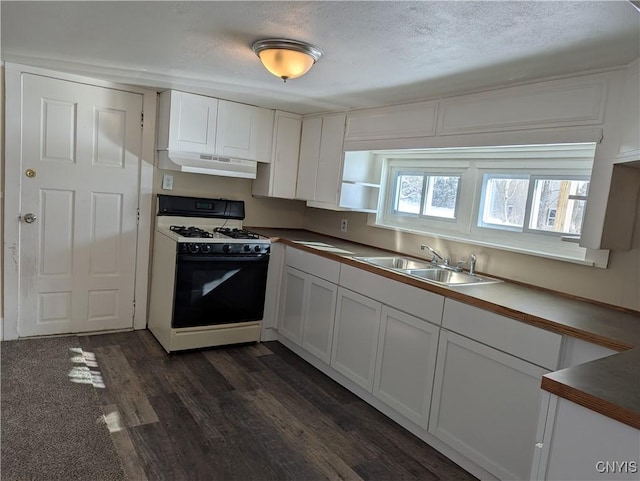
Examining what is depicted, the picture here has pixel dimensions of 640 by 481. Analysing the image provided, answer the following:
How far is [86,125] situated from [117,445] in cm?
232

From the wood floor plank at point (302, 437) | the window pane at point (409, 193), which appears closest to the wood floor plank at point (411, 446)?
the wood floor plank at point (302, 437)

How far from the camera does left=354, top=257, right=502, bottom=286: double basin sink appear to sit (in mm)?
2682

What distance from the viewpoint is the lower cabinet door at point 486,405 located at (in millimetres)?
1906

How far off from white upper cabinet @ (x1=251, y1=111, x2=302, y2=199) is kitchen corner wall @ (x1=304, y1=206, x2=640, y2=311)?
3.16 ft

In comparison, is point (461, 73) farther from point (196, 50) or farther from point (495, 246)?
point (196, 50)

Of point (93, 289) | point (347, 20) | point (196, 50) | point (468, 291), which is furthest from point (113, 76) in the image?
point (468, 291)

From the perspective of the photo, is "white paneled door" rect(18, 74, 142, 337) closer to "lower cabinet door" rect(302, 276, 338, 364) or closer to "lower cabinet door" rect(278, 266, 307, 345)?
"lower cabinet door" rect(278, 266, 307, 345)

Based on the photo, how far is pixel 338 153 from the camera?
361 cm

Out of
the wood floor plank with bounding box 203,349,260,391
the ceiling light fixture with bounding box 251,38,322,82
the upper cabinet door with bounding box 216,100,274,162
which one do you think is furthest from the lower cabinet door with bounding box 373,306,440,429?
the upper cabinet door with bounding box 216,100,274,162

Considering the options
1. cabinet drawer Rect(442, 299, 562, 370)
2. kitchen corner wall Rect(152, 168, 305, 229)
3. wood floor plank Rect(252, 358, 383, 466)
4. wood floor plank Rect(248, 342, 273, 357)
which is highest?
kitchen corner wall Rect(152, 168, 305, 229)

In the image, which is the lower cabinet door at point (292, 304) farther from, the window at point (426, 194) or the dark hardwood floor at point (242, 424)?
the window at point (426, 194)

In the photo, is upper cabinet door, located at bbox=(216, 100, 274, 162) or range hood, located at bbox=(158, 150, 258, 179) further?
upper cabinet door, located at bbox=(216, 100, 274, 162)

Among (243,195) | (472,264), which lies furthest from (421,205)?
(243,195)

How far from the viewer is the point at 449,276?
2891 mm
